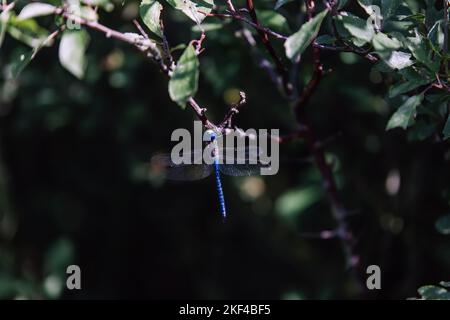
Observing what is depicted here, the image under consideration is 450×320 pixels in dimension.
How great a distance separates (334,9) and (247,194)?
1.86 metres

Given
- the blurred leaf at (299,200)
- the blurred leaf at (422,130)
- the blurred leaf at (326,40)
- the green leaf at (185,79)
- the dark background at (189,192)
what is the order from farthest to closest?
1. the blurred leaf at (299,200)
2. the dark background at (189,192)
3. the blurred leaf at (422,130)
4. the blurred leaf at (326,40)
5. the green leaf at (185,79)

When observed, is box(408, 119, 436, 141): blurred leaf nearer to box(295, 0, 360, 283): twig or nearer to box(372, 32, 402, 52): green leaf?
box(295, 0, 360, 283): twig

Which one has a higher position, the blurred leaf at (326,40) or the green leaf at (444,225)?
the blurred leaf at (326,40)

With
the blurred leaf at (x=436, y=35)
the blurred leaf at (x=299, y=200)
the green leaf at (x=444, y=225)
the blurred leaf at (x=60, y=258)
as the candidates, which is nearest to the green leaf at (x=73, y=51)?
the blurred leaf at (x=436, y=35)

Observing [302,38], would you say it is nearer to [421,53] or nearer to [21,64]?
[421,53]

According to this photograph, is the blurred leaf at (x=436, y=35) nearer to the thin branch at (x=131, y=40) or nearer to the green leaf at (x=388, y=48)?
the green leaf at (x=388, y=48)

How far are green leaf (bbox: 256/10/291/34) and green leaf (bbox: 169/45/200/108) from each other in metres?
0.55

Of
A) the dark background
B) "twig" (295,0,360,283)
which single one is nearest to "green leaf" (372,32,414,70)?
"twig" (295,0,360,283)

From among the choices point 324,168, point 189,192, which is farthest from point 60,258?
point 324,168

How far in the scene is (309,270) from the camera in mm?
2678

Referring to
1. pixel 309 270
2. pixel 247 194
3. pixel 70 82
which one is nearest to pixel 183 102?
pixel 70 82

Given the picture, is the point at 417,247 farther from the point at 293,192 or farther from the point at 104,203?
the point at 104,203

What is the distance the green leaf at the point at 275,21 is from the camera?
1.61 metres

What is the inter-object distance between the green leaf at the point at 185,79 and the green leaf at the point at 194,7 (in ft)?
0.52
